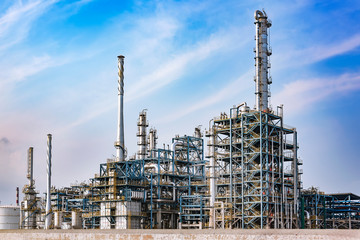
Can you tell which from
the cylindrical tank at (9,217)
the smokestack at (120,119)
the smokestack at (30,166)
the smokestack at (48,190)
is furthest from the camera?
the smokestack at (30,166)

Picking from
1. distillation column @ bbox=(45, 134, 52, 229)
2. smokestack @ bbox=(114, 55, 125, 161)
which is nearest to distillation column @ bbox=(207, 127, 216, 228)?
smokestack @ bbox=(114, 55, 125, 161)

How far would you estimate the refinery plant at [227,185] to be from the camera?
207 feet

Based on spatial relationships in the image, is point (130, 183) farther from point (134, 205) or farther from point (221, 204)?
point (221, 204)

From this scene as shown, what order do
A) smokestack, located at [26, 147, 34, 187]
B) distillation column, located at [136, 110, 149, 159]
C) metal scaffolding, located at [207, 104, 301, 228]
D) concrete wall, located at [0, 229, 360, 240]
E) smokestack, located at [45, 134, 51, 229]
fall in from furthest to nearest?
smokestack, located at [26, 147, 34, 187], distillation column, located at [136, 110, 149, 159], smokestack, located at [45, 134, 51, 229], metal scaffolding, located at [207, 104, 301, 228], concrete wall, located at [0, 229, 360, 240]

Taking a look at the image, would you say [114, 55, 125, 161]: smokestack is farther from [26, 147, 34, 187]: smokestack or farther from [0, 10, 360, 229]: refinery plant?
[26, 147, 34, 187]: smokestack

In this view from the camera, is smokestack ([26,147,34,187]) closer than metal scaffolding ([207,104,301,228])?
No

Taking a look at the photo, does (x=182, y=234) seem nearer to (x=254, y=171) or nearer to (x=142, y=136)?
(x=254, y=171)

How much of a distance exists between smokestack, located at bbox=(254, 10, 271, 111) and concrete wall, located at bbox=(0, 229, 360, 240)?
871 inches

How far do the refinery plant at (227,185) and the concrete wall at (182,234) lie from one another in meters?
7.26

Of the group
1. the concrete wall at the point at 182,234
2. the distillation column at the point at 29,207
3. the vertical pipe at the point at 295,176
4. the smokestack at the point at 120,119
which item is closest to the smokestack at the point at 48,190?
the concrete wall at the point at 182,234

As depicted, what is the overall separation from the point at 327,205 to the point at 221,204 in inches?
960

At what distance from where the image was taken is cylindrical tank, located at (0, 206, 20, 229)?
92.1 m

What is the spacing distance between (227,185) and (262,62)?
16.5 m

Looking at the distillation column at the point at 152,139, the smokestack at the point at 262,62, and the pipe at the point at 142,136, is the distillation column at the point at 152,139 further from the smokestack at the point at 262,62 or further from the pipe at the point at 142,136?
the smokestack at the point at 262,62
